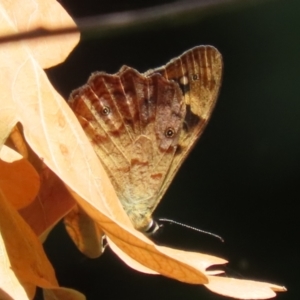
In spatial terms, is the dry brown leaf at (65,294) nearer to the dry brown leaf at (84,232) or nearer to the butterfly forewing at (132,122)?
the dry brown leaf at (84,232)

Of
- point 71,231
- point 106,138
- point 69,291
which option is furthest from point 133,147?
point 69,291

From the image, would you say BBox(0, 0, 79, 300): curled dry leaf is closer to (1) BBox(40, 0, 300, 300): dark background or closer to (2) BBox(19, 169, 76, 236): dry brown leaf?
(2) BBox(19, 169, 76, 236): dry brown leaf

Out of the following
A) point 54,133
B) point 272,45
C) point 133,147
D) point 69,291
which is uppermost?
point 272,45

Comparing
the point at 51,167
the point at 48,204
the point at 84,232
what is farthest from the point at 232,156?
the point at 51,167

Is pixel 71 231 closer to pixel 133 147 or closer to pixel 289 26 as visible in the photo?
pixel 133 147

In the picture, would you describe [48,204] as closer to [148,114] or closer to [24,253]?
[24,253]
